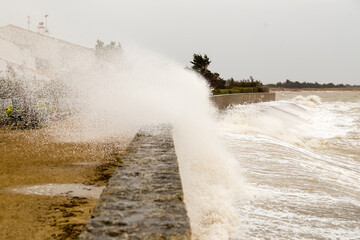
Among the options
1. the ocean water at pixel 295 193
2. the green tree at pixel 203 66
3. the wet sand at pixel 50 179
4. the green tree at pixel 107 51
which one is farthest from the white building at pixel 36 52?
the ocean water at pixel 295 193

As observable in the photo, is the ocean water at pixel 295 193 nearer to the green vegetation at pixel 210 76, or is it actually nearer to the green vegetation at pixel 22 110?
the green vegetation at pixel 22 110

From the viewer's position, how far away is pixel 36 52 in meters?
27.3

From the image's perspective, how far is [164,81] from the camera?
45.4ft

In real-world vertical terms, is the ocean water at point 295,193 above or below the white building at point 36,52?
below

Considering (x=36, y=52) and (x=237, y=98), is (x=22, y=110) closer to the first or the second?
(x=237, y=98)

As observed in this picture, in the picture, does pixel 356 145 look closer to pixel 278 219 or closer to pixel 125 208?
pixel 278 219

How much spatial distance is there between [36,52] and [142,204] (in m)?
28.8

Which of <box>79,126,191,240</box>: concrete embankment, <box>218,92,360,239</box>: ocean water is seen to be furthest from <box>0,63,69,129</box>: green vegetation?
<box>79,126,191,240</box>: concrete embankment

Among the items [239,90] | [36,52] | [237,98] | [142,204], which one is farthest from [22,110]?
[239,90]

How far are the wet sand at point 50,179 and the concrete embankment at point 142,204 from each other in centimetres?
85

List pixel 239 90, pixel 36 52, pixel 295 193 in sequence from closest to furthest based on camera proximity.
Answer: pixel 295 193
pixel 36 52
pixel 239 90

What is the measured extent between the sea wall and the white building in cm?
1334

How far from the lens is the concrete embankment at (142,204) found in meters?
1.79

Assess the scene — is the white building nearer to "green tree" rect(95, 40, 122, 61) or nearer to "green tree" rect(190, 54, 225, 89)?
"green tree" rect(95, 40, 122, 61)
